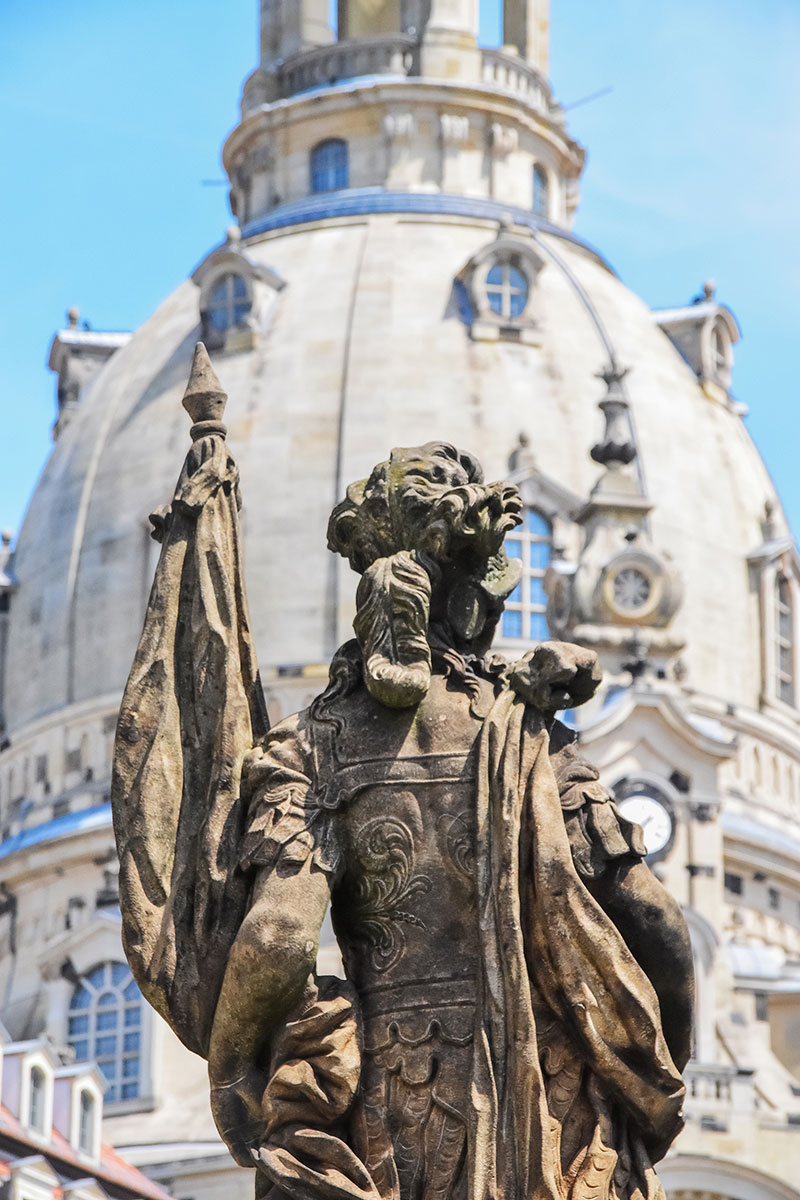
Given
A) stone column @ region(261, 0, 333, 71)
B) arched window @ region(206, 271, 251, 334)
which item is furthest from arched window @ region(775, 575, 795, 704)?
stone column @ region(261, 0, 333, 71)

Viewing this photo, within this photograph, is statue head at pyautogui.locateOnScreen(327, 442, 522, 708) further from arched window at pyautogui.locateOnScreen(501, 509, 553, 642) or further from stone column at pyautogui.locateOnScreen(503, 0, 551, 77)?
stone column at pyautogui.locateOnScreen(503, 0, 551, 77)

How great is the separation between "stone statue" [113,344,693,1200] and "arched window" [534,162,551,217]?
74222 millimetres

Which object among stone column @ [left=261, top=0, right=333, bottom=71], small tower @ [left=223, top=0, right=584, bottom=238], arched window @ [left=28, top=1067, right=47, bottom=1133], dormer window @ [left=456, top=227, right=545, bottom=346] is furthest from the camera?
stone column @ [left=261, top=0, right=333, bottom=71]

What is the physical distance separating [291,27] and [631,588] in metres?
20.7

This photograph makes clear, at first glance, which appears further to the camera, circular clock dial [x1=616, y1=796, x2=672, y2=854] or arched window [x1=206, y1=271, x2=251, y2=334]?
arched window [x1=206, y1=271, x2=251, y2=334]

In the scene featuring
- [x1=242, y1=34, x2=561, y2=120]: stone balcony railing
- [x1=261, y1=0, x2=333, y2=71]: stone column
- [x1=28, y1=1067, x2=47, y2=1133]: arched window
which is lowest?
[x1=28, y1=1067, x2=47, y2=1133]: arched window

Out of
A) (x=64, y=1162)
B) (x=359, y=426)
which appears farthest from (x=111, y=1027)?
(x=64, y=1162)

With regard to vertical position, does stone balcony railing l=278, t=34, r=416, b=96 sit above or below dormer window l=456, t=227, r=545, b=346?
above

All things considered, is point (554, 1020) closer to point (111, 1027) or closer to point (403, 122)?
point (111, 1027)

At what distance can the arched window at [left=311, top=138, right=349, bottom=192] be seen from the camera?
82188 millimetres

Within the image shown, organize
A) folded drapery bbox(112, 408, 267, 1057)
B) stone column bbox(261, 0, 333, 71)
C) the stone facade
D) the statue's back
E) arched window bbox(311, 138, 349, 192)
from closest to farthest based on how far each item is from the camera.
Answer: the statue's back
folded drapery bbox(112, 408, 267, 1057)
the stone facade
arched window bbox(311, 138, 349, 192)
stone column bbox(261, 0, 333, 71)

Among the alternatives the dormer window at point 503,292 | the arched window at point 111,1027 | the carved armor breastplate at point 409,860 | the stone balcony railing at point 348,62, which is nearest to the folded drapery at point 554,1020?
the carved armor breastplate at point 409,860

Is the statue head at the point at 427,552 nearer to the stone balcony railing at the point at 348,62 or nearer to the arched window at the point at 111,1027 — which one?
the arched window at the point at 111,1027

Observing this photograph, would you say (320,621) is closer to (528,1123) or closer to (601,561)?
(601,561)
